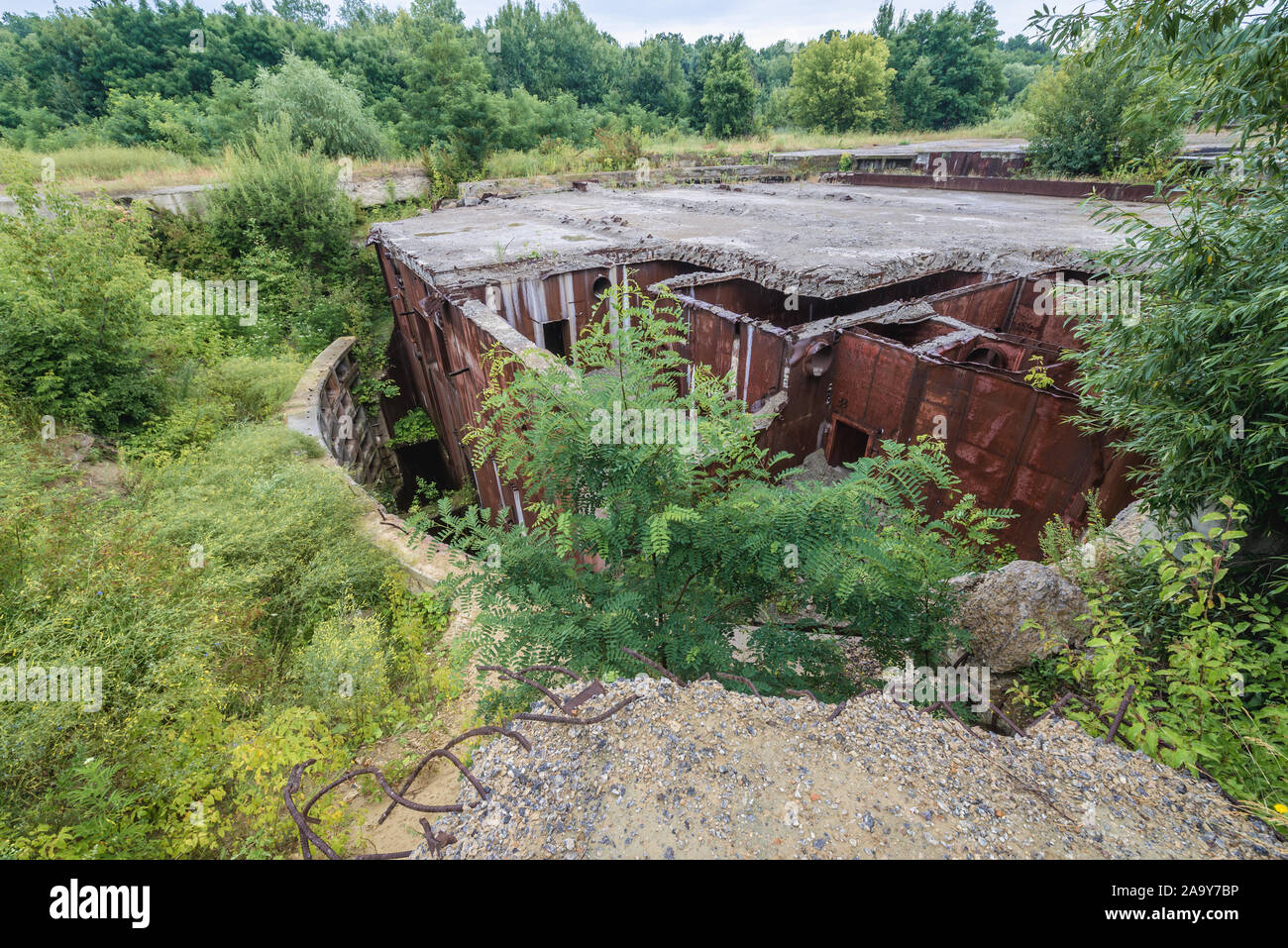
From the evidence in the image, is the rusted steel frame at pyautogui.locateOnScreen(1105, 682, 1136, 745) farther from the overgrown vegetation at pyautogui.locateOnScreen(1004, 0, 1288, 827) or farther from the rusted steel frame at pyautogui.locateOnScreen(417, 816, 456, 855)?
the rusted steel frame at pyautogui.locateOnScreen(417, 816, 456, 855)

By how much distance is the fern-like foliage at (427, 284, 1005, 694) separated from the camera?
2.80 meters

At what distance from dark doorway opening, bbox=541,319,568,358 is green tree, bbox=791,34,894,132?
35115 millimetres

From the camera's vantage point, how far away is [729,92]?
110ft

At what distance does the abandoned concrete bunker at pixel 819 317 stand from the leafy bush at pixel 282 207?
4.09 feet

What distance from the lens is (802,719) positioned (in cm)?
215

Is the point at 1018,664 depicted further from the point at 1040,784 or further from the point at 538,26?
the point at 538,26

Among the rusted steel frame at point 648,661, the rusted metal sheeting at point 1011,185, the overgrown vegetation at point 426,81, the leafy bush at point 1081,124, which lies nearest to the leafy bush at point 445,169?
the overgrown vegetation at point 426,81

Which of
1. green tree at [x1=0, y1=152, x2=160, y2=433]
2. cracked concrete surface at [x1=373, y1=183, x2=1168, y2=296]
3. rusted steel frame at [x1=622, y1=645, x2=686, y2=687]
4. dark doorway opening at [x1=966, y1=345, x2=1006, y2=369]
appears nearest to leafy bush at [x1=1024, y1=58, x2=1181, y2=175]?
cracked concrete surface at [x1=373, y1=183, x2=1168, y2=296]

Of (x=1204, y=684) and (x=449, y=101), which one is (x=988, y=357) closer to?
(x=1204, y=684)

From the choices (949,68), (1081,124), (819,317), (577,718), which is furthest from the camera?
(949,68)

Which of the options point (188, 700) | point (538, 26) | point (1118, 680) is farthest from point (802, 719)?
point (538, 26)

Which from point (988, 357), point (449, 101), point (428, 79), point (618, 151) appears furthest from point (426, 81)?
point (988, 357)

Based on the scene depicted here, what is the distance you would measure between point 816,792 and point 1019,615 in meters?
2.50

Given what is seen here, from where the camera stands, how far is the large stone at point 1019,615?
3.43m
